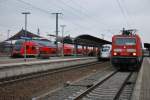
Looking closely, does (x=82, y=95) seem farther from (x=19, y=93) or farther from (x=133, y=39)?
(x=133, y=39)

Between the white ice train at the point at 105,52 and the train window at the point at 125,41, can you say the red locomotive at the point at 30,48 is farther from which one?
the train window at the point at 125,41

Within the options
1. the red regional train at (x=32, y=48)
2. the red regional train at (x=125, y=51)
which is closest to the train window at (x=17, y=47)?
the red regional train at (x=32, y=48)

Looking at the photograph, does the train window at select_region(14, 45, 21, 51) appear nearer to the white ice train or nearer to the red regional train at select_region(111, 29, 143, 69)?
the white ice train

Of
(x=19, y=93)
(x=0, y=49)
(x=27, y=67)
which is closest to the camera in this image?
(x=19, y=93)

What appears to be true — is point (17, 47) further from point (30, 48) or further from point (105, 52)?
point (105, 52)

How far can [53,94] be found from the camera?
12109mm

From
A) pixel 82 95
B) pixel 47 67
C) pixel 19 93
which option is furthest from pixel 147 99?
pixel 47 67

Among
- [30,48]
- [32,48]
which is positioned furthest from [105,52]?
[30,48]

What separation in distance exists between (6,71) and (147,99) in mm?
10061

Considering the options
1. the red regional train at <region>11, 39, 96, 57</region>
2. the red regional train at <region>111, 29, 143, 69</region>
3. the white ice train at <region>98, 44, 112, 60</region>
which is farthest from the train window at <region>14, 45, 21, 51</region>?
the red regional train at <region>111, 29, 143, 69</region>

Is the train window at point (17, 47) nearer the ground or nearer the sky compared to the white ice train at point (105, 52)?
nearer the sky

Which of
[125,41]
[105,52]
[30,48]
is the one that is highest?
[125,41]

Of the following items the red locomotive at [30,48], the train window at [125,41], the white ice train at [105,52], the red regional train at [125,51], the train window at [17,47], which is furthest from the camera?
the white ice train at [105,52]

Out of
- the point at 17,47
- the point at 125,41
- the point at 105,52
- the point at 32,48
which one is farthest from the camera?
the point at 32,48
